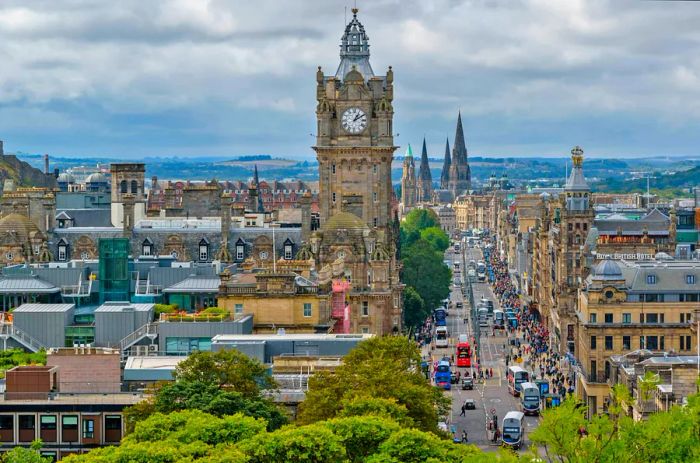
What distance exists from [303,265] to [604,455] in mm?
68366

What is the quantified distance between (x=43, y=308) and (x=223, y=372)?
112ft

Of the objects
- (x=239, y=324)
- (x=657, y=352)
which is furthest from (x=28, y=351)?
(x=657, y=352)

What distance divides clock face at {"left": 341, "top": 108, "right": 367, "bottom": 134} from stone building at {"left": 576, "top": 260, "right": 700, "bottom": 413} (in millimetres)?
41270

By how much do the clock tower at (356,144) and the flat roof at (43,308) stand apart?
53.6 metres

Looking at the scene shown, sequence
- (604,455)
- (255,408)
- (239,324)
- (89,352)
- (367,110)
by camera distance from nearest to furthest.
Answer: (604,455), (255,408), (89,352), (239,324), (367,110)

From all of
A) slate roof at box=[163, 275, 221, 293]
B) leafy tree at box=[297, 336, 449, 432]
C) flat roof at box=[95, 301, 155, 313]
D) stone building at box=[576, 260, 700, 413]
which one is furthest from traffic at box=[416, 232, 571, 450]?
flat roof at box=[95, 301, 155, 313]

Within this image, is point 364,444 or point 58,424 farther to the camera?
point 58,424

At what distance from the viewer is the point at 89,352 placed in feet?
362

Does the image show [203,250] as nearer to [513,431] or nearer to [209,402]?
[513,431]

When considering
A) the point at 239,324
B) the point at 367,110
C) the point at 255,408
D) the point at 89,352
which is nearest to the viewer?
the point at 255,408

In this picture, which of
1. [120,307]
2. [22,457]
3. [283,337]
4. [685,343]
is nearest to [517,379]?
[685,343]

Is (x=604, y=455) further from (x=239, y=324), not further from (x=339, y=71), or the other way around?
(x=339, y=71)

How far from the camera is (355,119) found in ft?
604

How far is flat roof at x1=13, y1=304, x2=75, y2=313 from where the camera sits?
130250mm
